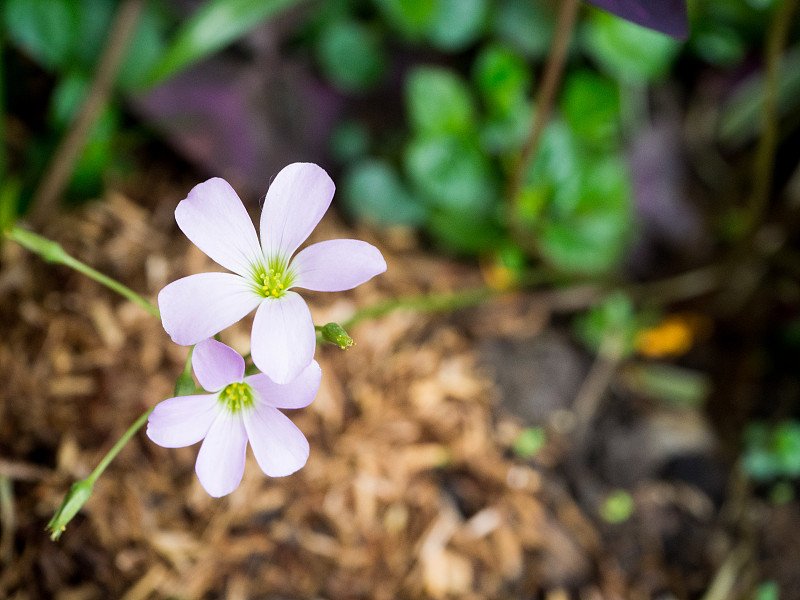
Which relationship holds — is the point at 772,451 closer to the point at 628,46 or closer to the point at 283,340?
the point at 628,46

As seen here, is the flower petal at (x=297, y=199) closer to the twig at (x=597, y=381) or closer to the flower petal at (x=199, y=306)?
the flower petal at (x=199, y=306)

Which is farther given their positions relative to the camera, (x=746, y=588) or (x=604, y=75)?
(x=604, y=75)

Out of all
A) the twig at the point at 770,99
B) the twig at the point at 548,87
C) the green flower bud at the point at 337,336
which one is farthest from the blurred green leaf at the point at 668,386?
the green flower bud at the point at 337,336

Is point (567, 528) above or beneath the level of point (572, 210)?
beneath

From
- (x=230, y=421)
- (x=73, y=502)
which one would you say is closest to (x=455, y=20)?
(x=230, y=421)

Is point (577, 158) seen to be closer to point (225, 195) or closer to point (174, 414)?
point (225, 195)

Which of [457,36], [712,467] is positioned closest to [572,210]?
[457,36]

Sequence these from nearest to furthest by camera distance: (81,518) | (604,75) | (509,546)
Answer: (81,518)
(509,546)
(604,75)

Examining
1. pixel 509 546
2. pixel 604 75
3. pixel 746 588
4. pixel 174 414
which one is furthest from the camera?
pixel 604 75
